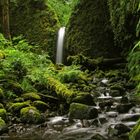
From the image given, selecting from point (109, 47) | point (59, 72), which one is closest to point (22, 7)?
point (109, 47)

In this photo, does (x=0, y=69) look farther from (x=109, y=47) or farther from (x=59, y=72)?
(x=109, y=47)

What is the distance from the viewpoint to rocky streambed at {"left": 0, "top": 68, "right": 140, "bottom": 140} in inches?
254

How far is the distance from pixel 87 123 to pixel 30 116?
126cm

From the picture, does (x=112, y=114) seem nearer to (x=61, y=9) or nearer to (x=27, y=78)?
(x=27, y=78)

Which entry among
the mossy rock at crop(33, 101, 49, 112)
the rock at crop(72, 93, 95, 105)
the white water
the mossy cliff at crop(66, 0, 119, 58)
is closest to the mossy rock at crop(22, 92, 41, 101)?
the mossy rock at crop(33, 101, 49, 112)

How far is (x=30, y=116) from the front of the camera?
751 cm

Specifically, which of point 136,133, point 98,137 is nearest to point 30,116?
point 98,137

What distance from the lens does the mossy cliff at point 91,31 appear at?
15297mm

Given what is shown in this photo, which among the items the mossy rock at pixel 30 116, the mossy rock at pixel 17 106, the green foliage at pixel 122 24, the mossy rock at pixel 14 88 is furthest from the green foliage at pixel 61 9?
the mossy rock at pixel 30 116

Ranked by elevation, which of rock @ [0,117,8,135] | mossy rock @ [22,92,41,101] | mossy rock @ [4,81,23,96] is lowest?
rock @ [0,117,8,135]

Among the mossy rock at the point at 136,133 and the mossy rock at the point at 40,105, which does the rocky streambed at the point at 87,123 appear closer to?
the mossy rock at the point at 40,105

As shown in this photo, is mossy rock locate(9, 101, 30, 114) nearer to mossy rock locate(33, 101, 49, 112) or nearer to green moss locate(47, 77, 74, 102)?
mossy rock locate(33, 101, 49, 112)

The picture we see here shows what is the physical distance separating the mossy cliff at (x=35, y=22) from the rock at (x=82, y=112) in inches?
368

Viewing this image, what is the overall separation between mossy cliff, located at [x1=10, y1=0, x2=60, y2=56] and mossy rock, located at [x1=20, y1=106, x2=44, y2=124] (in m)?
9.50
